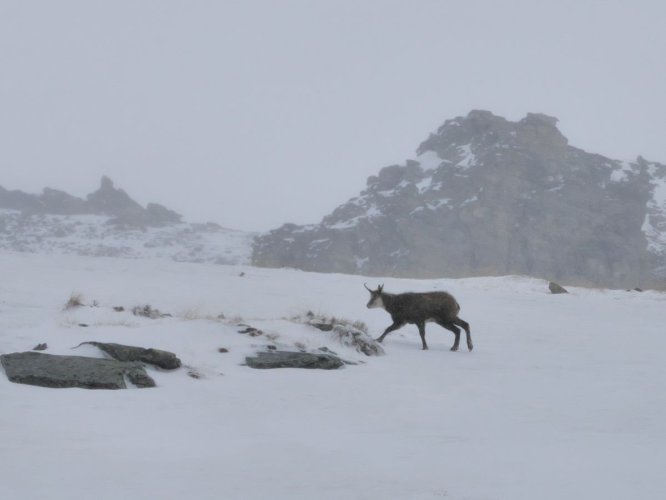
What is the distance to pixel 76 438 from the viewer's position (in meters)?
5.03

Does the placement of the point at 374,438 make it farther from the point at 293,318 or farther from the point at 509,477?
the point at 293,318

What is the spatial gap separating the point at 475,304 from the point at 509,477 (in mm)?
14635

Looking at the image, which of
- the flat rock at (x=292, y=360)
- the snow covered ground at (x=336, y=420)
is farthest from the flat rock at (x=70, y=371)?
the flat rock at (x=292, y=360)

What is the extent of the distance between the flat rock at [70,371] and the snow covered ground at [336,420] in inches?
9.0

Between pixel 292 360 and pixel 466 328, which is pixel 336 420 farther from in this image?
pixel 466 328

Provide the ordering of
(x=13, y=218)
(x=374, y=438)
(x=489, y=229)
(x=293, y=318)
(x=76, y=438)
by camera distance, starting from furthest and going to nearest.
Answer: (x=13, y=218) < (x=489, y=229) < (x=293, y=318) < (x=374, y=438) < (x=76, y=438)

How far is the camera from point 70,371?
22.8 ft

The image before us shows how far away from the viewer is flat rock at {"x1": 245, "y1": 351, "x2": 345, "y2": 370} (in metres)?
8.63

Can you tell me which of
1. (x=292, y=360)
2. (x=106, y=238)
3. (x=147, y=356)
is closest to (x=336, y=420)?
(x=292, y=360)

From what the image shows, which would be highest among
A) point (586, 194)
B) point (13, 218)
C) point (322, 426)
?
point (586, 194)

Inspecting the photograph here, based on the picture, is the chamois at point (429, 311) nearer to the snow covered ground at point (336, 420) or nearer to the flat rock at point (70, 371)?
the snow covered ground at point (336, 420)

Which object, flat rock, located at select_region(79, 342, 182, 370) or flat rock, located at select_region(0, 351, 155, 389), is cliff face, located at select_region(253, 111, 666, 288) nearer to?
flat rock, located at select_region(79, 342, 182, 370)

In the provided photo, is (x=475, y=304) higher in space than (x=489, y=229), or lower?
lower

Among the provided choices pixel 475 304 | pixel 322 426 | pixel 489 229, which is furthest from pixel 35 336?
pixel 489 229
